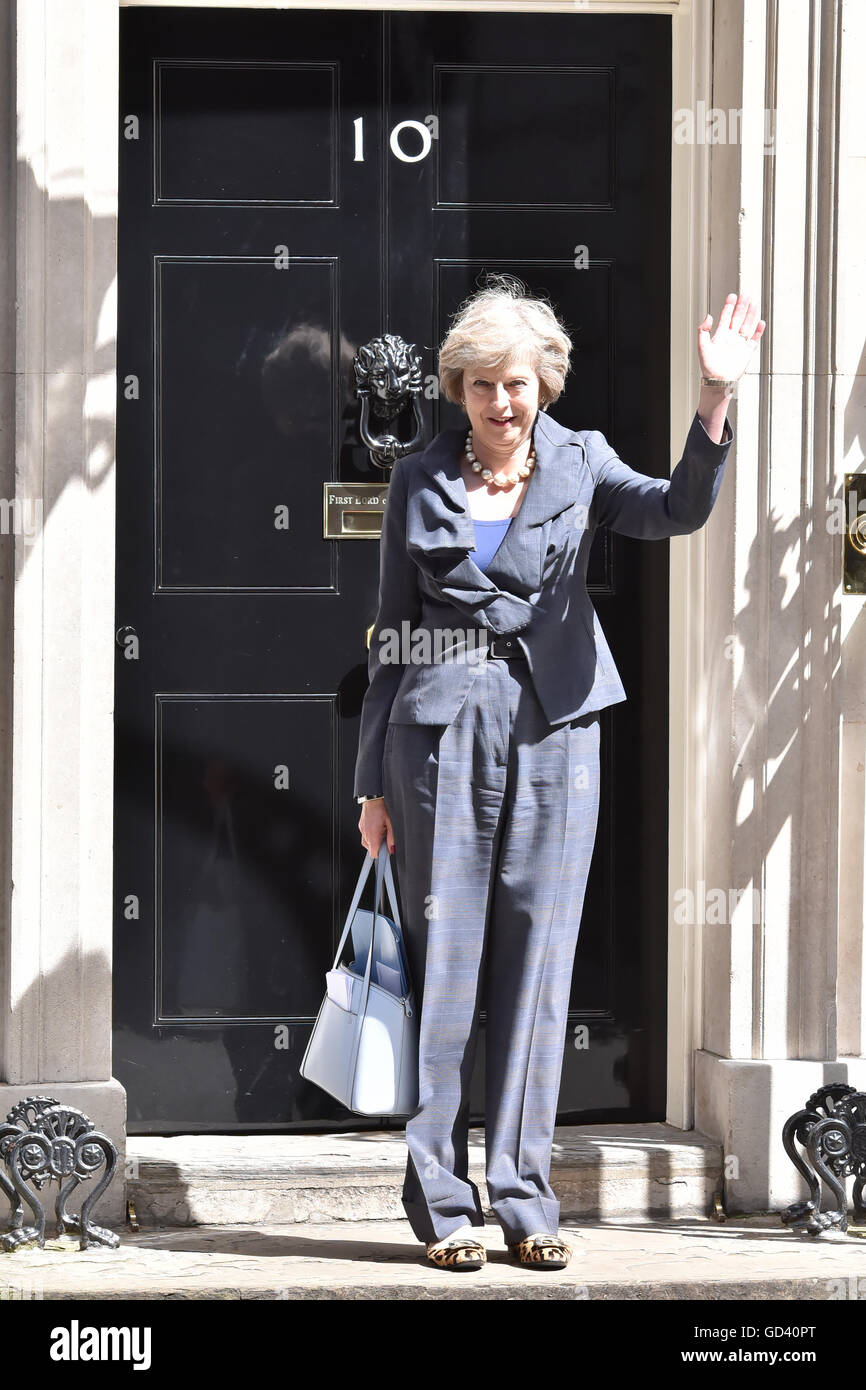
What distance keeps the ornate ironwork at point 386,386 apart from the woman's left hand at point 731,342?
1304mm

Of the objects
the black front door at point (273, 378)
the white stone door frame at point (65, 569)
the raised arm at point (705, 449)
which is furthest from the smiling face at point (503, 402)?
the white stone door frame at point (65, 569)

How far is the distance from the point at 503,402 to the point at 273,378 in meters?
1.19

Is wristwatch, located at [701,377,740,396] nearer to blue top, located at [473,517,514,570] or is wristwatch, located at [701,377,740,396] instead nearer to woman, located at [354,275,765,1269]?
woman, located at [354,275,765,1269]

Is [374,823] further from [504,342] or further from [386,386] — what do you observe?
[386,386]

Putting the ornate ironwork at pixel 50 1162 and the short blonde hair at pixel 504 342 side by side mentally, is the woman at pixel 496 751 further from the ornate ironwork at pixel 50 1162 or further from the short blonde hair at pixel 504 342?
the ornate ironwork at pixel 50 1162

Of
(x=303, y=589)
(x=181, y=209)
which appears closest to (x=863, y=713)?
(x=303, y=589)

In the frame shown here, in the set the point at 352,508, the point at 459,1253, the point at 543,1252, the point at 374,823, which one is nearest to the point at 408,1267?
the point at 459,1253

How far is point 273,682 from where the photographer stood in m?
4.86

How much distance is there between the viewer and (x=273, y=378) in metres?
4.83

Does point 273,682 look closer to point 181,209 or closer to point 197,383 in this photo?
point 197,383

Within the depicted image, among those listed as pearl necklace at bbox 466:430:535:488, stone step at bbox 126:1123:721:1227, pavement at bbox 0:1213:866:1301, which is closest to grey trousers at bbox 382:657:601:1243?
pavement at bbox 0:1213:866:1301

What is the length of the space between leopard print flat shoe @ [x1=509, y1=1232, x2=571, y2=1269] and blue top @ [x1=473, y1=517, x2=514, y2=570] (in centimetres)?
152

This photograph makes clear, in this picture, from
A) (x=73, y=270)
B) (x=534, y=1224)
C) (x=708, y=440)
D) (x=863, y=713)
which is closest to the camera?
(x=708, y=440)

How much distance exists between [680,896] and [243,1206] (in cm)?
148
